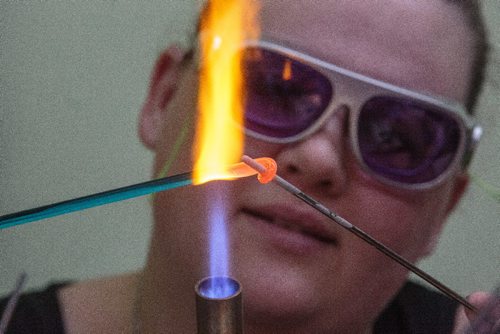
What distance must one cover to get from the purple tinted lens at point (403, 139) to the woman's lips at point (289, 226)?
0.10 meters

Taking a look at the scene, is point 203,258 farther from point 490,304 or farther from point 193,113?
point 490,304

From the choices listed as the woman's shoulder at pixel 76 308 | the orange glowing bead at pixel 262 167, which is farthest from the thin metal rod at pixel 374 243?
the woman's shoulder at pixel 76 308

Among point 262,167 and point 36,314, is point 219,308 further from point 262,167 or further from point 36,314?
point 36,314

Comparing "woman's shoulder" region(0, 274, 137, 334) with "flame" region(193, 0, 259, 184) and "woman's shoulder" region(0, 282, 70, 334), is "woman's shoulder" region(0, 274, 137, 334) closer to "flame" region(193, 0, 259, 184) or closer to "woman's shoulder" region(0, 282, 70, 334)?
"woman's shoulder" region(0, 282, 70, 334)

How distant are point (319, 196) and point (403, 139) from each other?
13cm

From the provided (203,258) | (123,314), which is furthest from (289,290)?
(123,314)

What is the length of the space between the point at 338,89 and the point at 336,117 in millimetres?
34

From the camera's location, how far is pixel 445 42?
650 millimetres

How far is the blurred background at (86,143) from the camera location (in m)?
1.09

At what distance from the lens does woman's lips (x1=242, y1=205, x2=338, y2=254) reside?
607 millimetres

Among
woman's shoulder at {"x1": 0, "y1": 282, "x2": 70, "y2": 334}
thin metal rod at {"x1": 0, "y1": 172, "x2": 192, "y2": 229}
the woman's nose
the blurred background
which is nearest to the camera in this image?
thin metal rod at {"x1": 0, "y1": 172, "x2": 192, "y2": 229}

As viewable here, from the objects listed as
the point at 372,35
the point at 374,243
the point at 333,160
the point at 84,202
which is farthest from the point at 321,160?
the point at 84,202

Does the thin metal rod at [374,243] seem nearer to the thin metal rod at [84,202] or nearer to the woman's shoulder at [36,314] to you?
the thin metal rod at [84,202]

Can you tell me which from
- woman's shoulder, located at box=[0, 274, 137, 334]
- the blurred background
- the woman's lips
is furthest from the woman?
the blurred background
